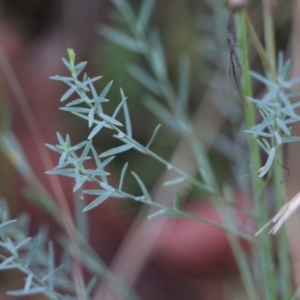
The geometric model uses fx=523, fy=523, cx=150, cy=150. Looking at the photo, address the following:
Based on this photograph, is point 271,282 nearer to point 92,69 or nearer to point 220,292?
point 220,292

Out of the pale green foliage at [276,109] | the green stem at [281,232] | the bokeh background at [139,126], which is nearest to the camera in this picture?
the pale green foliage at [276,109]

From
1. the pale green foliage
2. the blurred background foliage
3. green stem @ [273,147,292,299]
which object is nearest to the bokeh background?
the blurred background foliage

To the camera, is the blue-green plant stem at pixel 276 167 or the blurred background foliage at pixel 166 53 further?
the blurred background foliage at pixel 166 53

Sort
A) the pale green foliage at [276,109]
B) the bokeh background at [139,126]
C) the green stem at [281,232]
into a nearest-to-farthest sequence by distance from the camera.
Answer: the pale green foliage at [276,109] → the green stem at [281,232] → the bokeh background at [139,126]

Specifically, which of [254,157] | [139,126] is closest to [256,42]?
[254,157]

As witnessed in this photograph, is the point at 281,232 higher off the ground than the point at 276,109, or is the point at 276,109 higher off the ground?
the point at 276,109

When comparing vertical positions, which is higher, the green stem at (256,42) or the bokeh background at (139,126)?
the green stem at (256,42)

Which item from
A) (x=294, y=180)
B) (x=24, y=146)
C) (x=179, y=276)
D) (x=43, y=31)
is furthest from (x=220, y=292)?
(x=43, y=31)

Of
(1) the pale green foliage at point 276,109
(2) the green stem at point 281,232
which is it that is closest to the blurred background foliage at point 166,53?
(2) the green stem at point 281,232

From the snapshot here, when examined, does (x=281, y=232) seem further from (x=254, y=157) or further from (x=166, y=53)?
(x=166, y=53)

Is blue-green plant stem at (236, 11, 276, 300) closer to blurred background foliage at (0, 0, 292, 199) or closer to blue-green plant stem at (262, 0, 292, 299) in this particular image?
blue-green plant stem at (262, 0, 292, 299)

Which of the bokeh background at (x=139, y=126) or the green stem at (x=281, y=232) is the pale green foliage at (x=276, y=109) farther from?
the bokeh background at (x=139, y=126)

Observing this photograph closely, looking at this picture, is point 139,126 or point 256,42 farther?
point 139,126
